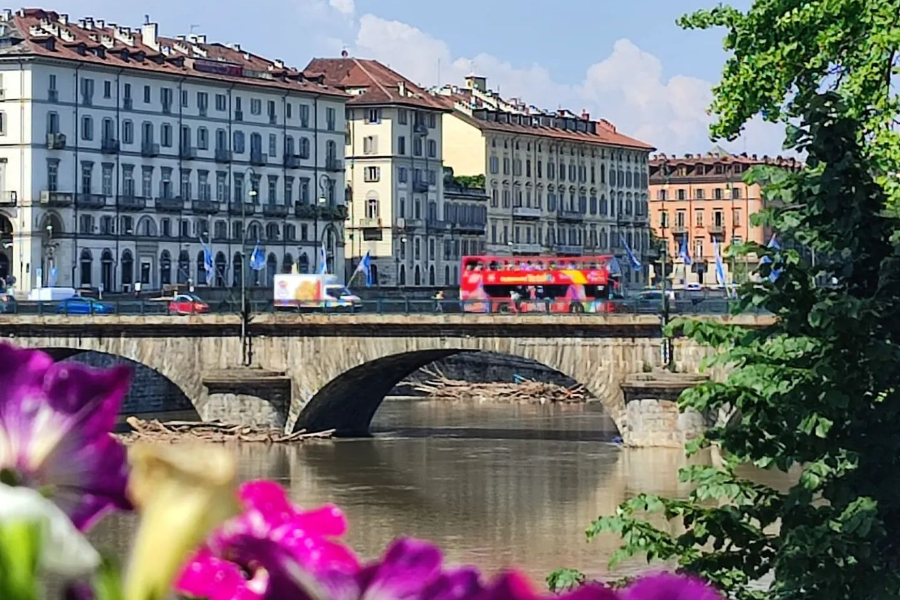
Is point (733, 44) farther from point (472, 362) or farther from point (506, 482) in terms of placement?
point (472, 362)

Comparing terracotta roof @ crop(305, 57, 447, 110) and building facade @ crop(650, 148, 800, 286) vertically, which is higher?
terracotta roof @ crop(305, 57, 447, 110)

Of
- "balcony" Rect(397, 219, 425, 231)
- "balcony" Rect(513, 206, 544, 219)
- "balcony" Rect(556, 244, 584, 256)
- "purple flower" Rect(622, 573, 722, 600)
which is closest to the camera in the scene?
"purple flower" Rect(622, 573, 722, 600)

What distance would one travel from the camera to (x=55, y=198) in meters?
95.6

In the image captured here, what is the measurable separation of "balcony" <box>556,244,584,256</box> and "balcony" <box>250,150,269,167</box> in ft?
114

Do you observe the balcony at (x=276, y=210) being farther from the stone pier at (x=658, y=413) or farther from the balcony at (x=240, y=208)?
the stone pier at (x=658, y=413)

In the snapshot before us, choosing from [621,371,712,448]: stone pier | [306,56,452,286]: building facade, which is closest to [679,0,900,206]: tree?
[621,371,712,448]: stone pier

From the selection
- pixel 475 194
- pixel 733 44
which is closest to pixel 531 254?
pixel 475 194

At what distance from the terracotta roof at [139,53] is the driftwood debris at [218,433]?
43696mm

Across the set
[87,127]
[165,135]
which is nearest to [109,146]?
[87,127]

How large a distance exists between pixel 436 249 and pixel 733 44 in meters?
102

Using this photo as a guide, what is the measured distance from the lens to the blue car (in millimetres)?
59875

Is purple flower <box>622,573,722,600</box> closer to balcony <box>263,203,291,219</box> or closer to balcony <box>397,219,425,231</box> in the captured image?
balcony <box>263,203,291,219</box>

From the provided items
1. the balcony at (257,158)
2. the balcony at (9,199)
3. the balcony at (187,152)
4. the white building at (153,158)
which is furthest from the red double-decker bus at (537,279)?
the balcony at (257,158)

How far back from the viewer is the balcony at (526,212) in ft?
433
